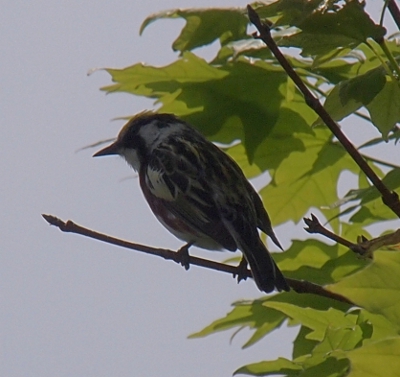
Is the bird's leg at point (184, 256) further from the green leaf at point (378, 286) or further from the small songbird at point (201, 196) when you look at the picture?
the green leaf at point (378, 286)

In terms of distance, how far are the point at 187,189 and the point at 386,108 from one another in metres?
1.55

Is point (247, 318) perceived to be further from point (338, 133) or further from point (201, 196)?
point (338, 133)

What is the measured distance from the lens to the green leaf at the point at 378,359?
148 centimetres

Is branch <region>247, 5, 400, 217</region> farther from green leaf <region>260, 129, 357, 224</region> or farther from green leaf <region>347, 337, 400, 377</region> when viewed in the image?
green leaf <region>260, 129, 357, 224</region>

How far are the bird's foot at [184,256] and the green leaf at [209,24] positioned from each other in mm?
771

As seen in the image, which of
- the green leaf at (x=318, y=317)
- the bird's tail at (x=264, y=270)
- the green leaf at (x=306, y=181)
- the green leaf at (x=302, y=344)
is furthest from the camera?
the green leaf at (x=306, y=181)

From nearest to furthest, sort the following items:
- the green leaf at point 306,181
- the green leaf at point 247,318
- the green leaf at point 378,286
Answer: the green leaf at point 378,286
the green leaf at point 247,318
the green leaf at point 306,181

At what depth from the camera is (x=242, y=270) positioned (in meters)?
3.03

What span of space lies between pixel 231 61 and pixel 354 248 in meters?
1.19

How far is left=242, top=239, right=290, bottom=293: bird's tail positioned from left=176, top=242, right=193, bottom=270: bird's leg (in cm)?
23

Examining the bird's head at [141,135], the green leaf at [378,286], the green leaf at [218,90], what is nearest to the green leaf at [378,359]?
the green leaf at [378,286]

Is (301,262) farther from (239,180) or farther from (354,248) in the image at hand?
(354,248)

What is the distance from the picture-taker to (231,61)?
3021mm

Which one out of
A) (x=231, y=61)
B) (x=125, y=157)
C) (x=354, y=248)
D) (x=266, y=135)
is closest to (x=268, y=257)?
(x=266, y=135)
